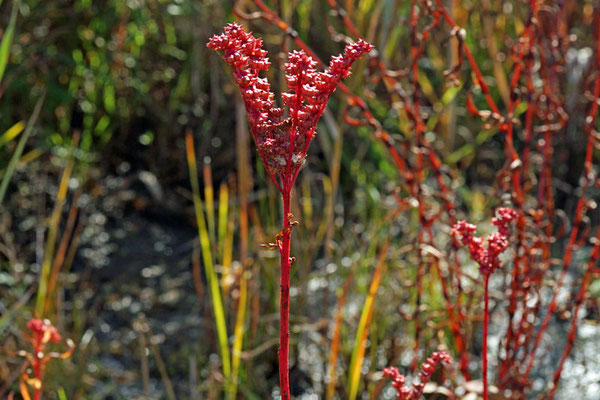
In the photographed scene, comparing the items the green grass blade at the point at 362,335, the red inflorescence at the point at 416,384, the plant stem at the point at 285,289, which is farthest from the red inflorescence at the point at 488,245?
the green grass blade at the point at 362,335

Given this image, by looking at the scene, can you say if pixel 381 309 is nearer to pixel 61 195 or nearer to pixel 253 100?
pixel 61 195

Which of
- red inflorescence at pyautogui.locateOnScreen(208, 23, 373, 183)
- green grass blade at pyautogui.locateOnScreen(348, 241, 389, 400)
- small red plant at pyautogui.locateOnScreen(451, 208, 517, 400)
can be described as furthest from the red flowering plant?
green grass blade at pyautogui.locateOnScreen(348, 241, 389, 400)

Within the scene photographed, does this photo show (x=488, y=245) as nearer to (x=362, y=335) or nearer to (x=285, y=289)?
(x=285, y=289)

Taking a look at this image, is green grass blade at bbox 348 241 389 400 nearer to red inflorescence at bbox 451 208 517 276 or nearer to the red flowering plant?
red inflorescence at bbox 451 208 517 276

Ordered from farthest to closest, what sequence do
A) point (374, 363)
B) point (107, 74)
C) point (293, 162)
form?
point (107, 74) → point (374, 363) → point (293, 162)

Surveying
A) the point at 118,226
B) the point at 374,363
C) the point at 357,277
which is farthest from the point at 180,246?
the point at 374,363

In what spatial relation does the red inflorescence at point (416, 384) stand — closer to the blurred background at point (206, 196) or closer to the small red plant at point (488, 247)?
the small red plant at point (488, 247)

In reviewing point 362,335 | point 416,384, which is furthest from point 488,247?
point 362,335
